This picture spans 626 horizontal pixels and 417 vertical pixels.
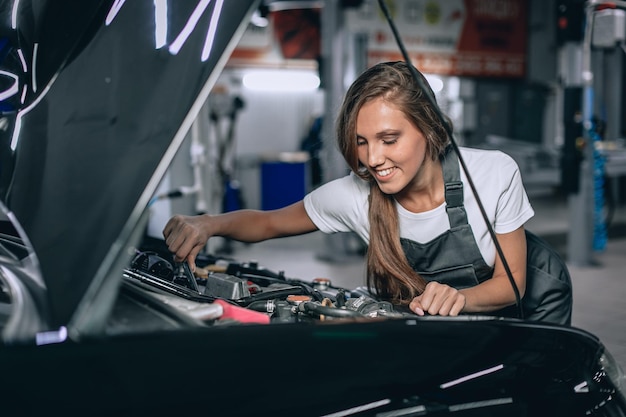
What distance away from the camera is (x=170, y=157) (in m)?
1.13

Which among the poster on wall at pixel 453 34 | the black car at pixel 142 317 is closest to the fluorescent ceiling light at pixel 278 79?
the poster on wall at pixel 453 34

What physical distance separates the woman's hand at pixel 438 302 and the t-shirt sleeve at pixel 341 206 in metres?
0.63

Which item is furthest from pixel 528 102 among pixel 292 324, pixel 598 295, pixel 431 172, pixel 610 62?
pixel 292 324

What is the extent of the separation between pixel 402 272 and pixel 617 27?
15.7 feet

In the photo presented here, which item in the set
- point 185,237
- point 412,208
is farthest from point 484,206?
point 185,237

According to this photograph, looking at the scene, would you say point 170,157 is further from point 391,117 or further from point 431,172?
point 431,172

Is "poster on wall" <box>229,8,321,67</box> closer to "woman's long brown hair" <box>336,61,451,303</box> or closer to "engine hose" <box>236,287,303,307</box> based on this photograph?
"woman's long brown hair" <box>336,61,451,303</box>

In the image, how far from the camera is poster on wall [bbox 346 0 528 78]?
825 centimetres

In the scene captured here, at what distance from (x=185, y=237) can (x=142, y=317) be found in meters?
0.93

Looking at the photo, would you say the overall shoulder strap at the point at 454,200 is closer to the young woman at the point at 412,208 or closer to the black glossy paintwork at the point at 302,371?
the young woman at the point at 412,208

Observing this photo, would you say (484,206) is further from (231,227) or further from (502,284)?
(231,227)

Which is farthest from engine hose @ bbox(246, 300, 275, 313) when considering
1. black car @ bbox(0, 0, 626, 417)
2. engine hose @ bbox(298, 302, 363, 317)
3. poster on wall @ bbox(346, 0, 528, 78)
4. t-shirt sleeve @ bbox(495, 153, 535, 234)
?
poster on wall @ bbox(346, 0, 528, 78)

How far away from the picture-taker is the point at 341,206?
233 centimetres

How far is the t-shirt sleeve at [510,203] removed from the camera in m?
2.09
